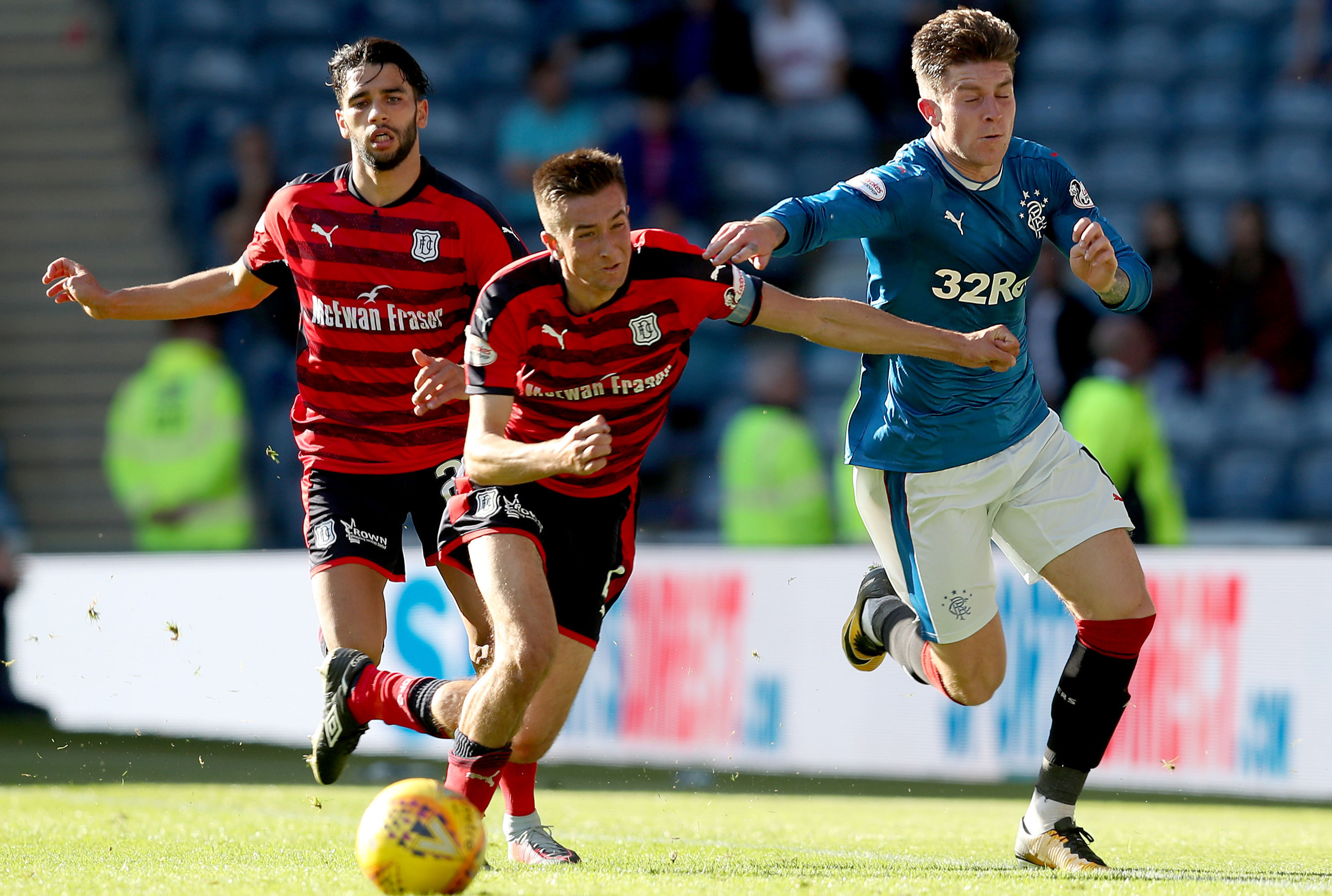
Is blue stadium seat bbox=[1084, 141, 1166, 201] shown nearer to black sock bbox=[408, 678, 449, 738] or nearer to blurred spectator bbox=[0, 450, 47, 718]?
blurred spectator bbox=[0, 450, 47, 718]

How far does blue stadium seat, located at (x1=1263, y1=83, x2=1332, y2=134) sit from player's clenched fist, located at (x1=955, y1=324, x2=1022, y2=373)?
8769mm

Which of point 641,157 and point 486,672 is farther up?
point 641,157

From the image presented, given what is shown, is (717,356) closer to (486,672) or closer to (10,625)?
(10,625)

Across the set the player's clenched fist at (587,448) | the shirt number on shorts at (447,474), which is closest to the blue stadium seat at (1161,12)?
the shirt number on shorts at (447,474)

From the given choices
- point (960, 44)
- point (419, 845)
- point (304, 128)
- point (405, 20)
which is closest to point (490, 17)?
point (405, 20)

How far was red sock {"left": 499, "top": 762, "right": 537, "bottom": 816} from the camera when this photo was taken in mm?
5363

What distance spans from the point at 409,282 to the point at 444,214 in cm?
26

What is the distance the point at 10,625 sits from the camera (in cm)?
1002

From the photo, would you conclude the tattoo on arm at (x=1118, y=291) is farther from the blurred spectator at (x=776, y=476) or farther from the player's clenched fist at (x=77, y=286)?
the blurred spectator at (x=776, y=476)

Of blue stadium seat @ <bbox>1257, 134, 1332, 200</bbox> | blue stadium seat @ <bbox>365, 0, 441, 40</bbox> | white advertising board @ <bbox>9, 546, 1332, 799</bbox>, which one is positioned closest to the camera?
white advertising board @ <bbox>9, 546, 1332, 799</bbox>

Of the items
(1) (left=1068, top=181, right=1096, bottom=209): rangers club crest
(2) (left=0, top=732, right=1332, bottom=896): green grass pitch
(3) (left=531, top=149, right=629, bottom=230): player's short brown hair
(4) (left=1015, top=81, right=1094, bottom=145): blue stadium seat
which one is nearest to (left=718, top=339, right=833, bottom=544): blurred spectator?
(2) (left=0, top=732, right=1332, bottom=896): green grass pitch

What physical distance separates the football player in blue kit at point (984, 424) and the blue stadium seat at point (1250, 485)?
6214mm

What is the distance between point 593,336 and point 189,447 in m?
6.70

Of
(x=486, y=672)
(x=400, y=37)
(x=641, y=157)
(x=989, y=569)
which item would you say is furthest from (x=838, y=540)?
(x=400, y=37)
